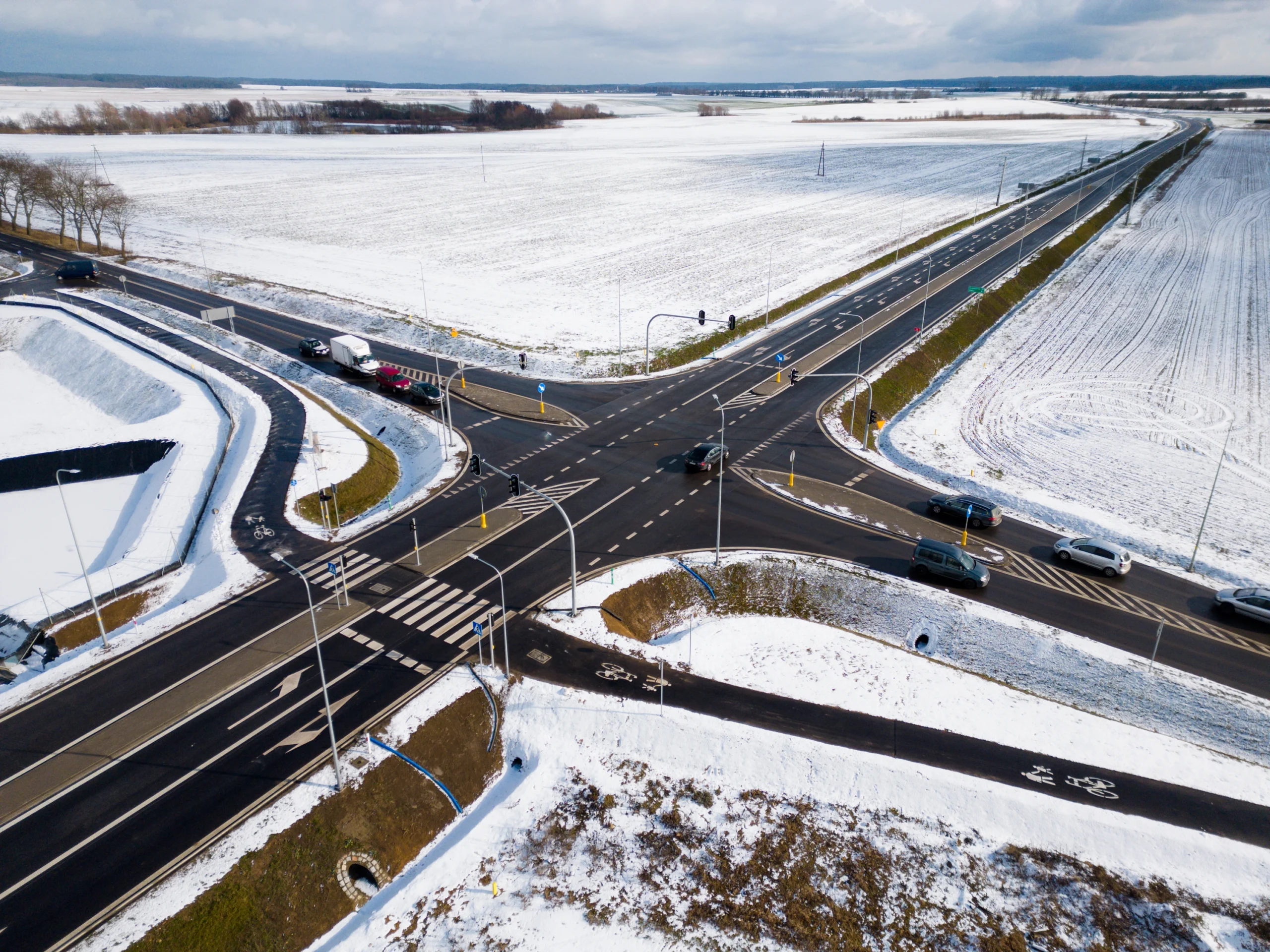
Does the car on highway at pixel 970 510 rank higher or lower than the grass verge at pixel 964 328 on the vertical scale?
lower

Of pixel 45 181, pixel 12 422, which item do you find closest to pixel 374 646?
pixel 12 422

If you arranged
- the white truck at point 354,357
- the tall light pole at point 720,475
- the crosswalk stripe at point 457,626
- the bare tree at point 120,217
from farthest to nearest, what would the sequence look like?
the bare tree at point 120,217 < the white truck at point 354,357 < the tall light pole at point 720,475 < the crosswalk stripe at point 457,626

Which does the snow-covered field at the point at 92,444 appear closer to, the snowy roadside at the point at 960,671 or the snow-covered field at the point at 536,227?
the snow-covered field at the point at 536,227

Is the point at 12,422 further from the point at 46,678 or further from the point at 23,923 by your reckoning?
→ the point at 23,923

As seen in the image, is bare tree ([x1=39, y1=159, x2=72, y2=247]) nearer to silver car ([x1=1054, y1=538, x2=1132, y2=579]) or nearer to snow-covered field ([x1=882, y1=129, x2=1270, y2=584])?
snow-covered field ([x1=882, y1=129, x2=1270, y2=584])

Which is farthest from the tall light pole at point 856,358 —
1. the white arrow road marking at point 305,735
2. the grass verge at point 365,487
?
the white arrow road marking at point 305,735

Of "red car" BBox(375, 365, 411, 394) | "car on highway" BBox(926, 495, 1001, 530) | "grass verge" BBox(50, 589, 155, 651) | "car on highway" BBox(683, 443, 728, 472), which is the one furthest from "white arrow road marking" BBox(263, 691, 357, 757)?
"red car" BBox(375, 365, 411, 394)

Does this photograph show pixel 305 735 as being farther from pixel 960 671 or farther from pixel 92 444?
pixel 92 444
